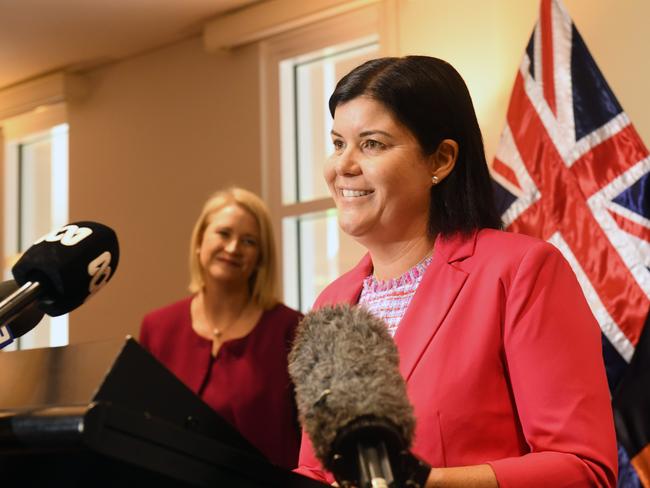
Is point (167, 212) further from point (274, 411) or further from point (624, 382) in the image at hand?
point (624, 382)

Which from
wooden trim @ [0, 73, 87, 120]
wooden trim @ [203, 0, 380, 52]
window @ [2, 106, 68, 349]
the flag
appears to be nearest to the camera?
the flag

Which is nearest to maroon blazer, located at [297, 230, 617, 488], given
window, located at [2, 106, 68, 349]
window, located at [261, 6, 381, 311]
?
window, located at [261, 6, 381, 311]

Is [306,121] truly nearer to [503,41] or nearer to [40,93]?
[503,41]

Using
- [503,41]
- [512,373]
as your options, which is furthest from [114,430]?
[503,41]

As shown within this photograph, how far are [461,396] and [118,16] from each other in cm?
448

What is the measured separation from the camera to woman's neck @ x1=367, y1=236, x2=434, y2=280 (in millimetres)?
1908

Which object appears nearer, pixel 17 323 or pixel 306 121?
pixel 17 323

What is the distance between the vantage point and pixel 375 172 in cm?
184

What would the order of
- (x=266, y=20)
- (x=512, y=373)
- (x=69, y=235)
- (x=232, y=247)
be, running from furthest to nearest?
1. (x=266, y=20)
2. (x=232, y=247)
3. (x=512, y=373)
4. (x=69, y=235)

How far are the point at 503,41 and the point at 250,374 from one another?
1695 millimetres

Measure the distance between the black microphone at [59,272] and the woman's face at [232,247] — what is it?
2.80 m

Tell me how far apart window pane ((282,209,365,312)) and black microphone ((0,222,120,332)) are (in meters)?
4.01

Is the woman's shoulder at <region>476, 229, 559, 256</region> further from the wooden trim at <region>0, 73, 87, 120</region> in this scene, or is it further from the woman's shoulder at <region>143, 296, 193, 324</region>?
the wooden trim at <region>0, 73, 87, 120</region>

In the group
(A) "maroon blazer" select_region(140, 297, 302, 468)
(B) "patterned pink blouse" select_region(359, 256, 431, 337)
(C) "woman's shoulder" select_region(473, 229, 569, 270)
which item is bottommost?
(A) "maroon blazer" select_region(140, 297, 302, 468)
